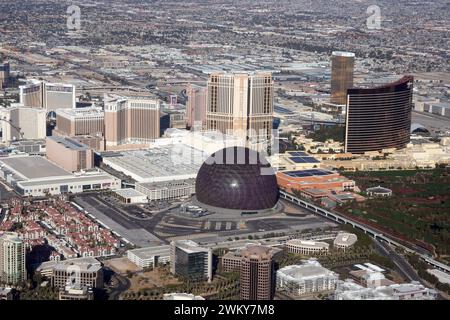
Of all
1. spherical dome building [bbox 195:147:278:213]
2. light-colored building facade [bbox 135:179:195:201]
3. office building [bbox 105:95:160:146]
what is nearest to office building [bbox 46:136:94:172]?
office building [bbox 105:95:160:146]

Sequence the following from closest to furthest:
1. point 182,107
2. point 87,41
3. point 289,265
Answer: point 289,265
point 182,107
point 87,41

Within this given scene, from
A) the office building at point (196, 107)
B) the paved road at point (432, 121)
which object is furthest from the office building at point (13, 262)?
the paved road at point (432, 121)

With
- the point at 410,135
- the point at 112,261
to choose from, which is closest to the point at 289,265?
the point at 112,261

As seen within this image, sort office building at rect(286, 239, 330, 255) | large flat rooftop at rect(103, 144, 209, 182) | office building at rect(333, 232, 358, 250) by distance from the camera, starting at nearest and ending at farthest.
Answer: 1. office building at rect(286, 239, 330, 255)
2. office building at rect(333, 232, 358, 250)
3. large flat rooftop at rect(103, 144, 209, 182)

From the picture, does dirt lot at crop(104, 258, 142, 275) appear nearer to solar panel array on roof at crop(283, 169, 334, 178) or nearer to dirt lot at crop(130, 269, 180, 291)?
dirt lot at crop(130, 269, 180, 291)

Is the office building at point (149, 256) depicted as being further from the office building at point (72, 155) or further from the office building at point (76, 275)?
the office building at point (72, 155)

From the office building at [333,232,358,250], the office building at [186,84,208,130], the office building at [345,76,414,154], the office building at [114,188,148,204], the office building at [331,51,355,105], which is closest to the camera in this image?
the office building at [333,232,358,250]
